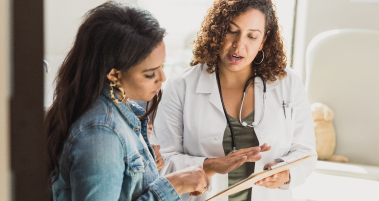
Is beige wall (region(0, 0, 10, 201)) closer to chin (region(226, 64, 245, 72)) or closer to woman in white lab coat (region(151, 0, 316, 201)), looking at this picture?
woman in white lab coat (region(151, 0, 316, 201))

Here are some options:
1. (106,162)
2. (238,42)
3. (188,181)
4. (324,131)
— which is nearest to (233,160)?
(188,181)

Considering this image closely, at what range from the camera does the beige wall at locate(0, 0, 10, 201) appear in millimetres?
308

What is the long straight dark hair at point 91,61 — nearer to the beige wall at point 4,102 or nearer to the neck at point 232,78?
the beige wall at point 4,102

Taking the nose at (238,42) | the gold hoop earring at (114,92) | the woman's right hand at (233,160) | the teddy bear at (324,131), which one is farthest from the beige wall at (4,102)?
→ the teddy bear at (324,131)

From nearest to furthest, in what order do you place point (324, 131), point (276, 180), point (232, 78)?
point (276, 180), point (232, 78), point (324, 131)

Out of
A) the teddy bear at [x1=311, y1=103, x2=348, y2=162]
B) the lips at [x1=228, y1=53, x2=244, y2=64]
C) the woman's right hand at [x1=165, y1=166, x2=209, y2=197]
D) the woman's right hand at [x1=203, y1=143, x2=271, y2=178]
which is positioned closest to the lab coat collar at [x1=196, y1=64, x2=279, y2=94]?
the lips at [x1=228, y1=53, x2=244, y2=64]

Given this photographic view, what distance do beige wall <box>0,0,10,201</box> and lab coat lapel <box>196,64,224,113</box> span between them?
1075 mm

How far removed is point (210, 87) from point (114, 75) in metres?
0.64

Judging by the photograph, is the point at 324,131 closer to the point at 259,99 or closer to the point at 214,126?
the point at 259,99

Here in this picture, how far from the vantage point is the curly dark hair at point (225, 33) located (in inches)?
53.2

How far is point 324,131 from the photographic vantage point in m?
2.39

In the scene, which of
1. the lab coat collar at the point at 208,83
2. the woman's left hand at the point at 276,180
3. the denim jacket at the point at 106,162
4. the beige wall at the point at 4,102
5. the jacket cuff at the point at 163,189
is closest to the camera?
the beige wall at the point at 4,102

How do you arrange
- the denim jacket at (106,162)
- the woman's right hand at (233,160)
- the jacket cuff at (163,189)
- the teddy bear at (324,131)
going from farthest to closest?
the teddy bear at (324,131), the woman's right hand at (233,160), the jacket cuff at (163,189), the denim jacket at (106,162)

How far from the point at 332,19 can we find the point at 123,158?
2.28 m
